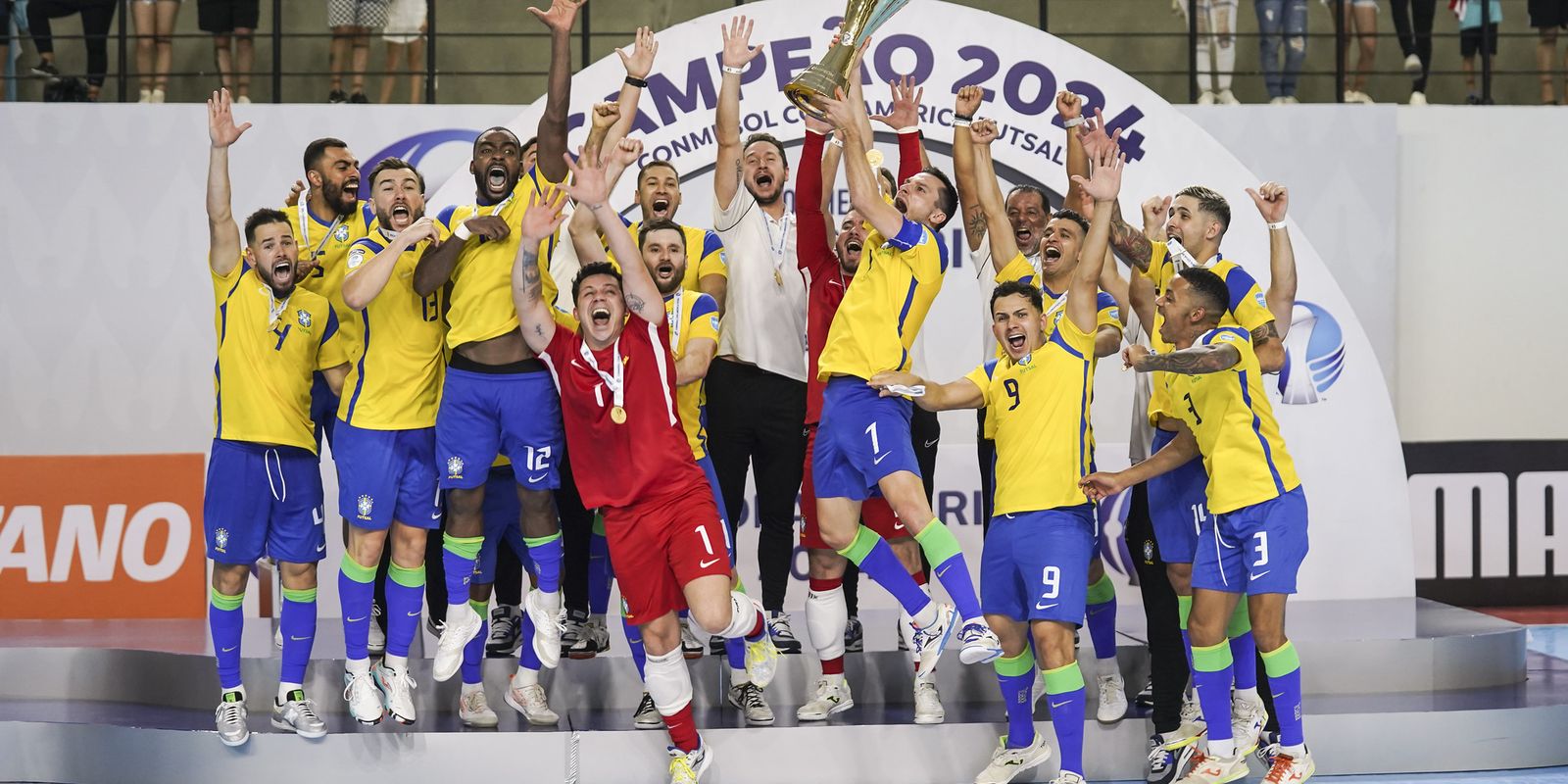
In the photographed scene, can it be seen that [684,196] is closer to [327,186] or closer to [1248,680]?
[327,186]

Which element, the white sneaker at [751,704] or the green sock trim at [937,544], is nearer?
the green sock trim at [937,544]

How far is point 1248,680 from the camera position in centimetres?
555

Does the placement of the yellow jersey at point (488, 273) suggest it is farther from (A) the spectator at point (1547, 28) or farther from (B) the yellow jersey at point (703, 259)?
(A) the spectator at point (1547, 28)

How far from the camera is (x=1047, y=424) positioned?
5180 millimetres

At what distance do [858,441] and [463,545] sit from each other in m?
1.57

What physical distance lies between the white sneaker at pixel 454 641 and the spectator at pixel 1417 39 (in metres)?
6.93

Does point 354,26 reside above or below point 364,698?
Result: above

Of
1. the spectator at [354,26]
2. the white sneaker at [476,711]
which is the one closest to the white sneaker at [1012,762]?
the white sneaker at [476,711]

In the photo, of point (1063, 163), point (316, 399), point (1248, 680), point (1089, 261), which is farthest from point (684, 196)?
point (1248, 680)

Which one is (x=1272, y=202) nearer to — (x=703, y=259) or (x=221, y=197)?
(x=703, y=259)

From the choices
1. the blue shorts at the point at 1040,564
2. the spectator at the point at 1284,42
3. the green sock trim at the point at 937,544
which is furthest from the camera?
the spectator at the point at 1284,42

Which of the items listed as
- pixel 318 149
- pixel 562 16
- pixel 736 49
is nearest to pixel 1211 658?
pixel 736 49

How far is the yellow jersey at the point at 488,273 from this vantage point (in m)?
5.57

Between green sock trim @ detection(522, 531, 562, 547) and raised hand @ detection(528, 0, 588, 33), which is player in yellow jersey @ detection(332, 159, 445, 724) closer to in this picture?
green sock trim @ detection(522, 531, 562, 547)
